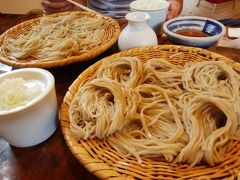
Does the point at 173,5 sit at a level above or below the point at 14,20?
above

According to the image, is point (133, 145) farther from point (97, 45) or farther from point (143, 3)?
point (143, 3)

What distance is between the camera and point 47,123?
0.90m

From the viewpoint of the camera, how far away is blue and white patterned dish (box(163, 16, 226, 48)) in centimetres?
126

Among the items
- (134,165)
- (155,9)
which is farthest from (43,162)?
(155,9)

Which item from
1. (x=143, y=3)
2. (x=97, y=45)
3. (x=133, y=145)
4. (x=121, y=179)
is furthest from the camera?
(x=143, y=3)

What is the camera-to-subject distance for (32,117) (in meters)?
0.82

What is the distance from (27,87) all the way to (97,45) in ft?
1.64

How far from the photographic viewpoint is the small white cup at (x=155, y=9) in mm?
1417

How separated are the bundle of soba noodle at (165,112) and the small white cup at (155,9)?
1.76 ft

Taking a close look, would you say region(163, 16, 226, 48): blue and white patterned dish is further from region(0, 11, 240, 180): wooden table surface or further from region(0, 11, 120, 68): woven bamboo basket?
region(0, 11, 240, 180): wooden table surface

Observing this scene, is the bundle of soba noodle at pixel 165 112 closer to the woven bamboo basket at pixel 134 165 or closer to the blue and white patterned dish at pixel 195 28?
the woven bamboo basket at pixel 134 165

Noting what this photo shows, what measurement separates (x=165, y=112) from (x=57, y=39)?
0.77 meters

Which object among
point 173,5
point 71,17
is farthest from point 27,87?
point 173,5

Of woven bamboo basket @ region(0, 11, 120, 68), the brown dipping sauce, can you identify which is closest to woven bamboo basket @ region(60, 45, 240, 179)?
woven bamboo basket @ region(0, 11, 120, 68)
